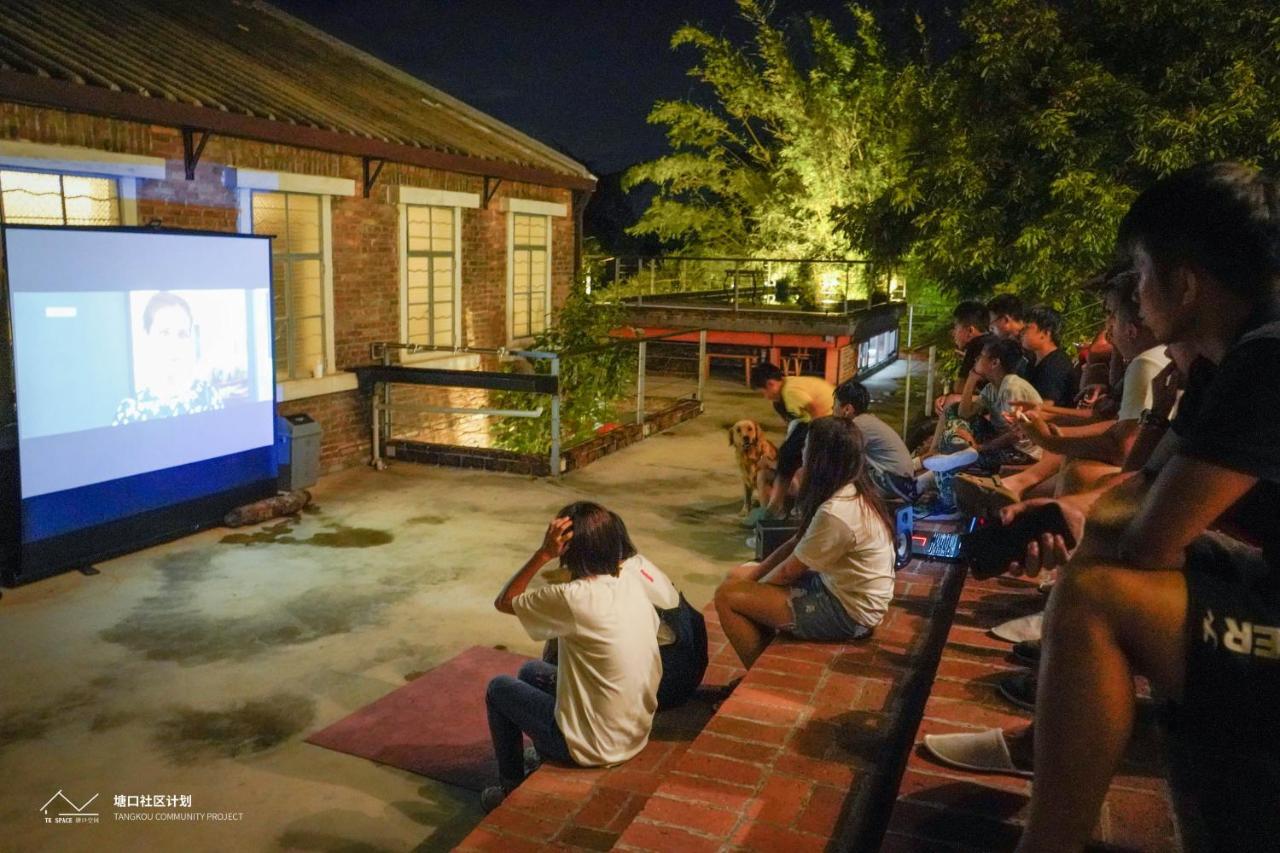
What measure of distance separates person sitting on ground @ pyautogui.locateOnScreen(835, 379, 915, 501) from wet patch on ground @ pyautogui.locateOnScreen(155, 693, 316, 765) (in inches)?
130

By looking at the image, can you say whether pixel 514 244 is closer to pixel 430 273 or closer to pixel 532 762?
pixel 430 273

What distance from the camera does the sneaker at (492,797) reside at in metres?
4.11

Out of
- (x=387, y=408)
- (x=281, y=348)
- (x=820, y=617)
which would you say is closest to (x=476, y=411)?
(x=387, y=408)

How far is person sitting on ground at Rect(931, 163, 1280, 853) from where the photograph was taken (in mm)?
1811

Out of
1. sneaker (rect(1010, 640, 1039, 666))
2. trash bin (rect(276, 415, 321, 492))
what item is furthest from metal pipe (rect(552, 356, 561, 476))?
sneaker (rect(1010, 640, 1039, 666))

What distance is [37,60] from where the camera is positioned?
23.0ft

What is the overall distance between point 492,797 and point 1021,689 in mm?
2090

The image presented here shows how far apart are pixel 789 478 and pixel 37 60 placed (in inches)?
227

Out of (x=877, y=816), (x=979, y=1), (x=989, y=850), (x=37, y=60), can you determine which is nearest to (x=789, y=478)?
(x=877, y=816)

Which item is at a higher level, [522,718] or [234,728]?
[522,718]

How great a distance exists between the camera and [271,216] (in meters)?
9.71

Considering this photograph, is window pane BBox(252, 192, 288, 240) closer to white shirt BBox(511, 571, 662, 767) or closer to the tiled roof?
the tiled roof

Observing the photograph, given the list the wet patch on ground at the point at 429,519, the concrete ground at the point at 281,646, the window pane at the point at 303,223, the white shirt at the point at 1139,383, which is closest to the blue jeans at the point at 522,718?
the concrete ground at the point at 281,646

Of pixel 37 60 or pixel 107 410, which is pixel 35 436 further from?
pixel 37 60
